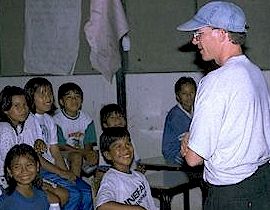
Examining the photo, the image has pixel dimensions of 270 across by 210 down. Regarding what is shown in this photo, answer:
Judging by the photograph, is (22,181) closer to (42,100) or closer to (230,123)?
(42,100)

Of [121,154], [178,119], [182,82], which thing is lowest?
[121,154]

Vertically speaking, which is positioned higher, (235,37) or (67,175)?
(235,37)

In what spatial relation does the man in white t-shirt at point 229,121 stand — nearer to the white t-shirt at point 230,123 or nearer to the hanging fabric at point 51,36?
the white t-shirt at point 230,123

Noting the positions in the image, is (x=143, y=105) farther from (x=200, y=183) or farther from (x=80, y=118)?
(x=200, y=183)

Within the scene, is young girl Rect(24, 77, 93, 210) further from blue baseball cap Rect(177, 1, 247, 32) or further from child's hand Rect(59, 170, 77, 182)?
blue baseball cap Rect(177, 1, 247, 32)

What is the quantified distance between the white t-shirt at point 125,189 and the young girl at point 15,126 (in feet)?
1.44

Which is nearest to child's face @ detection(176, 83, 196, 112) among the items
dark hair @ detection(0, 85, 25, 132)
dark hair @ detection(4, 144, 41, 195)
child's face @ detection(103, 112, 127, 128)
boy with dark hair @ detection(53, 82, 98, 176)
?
child's face @ detection(103, 112, 127, 128)

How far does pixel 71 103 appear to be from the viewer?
16.0 feet

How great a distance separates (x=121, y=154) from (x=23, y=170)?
1.92ft

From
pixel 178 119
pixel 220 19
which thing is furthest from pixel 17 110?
pixel 220 19

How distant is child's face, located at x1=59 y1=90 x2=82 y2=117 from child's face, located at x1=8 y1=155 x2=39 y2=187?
133cm

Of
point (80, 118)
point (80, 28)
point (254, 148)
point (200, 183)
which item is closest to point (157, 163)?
point (200, 183)

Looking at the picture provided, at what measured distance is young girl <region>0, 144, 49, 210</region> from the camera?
347 centimetres

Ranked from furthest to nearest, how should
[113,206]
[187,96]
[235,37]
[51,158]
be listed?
[187,96] < [51,158] < [113,206] < [235,37]
